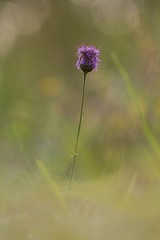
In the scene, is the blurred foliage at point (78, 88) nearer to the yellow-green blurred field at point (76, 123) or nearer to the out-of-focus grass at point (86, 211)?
the yellow-green blurred field at point (76, 123)

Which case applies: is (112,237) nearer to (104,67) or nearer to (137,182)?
(137,182)

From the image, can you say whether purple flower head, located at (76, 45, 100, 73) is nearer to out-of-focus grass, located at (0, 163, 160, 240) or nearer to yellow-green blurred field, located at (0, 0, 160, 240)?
yellow-green blurred field, located at (0, 0, 160, 240)

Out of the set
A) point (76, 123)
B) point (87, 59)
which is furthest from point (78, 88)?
point (87, 59)

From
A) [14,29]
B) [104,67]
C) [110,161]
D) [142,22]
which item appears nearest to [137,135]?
[110,161]

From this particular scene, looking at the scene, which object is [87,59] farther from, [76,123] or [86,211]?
[76,123]

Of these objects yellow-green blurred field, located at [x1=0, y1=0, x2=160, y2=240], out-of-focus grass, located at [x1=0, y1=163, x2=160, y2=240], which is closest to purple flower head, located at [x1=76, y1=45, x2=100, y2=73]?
yellow-green blurred field, located at [x1=0, y1=0, x2=160, y2=240]

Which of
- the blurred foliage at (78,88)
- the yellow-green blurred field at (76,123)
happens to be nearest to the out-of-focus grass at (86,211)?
the yellow-green blurred field at (76,123)
